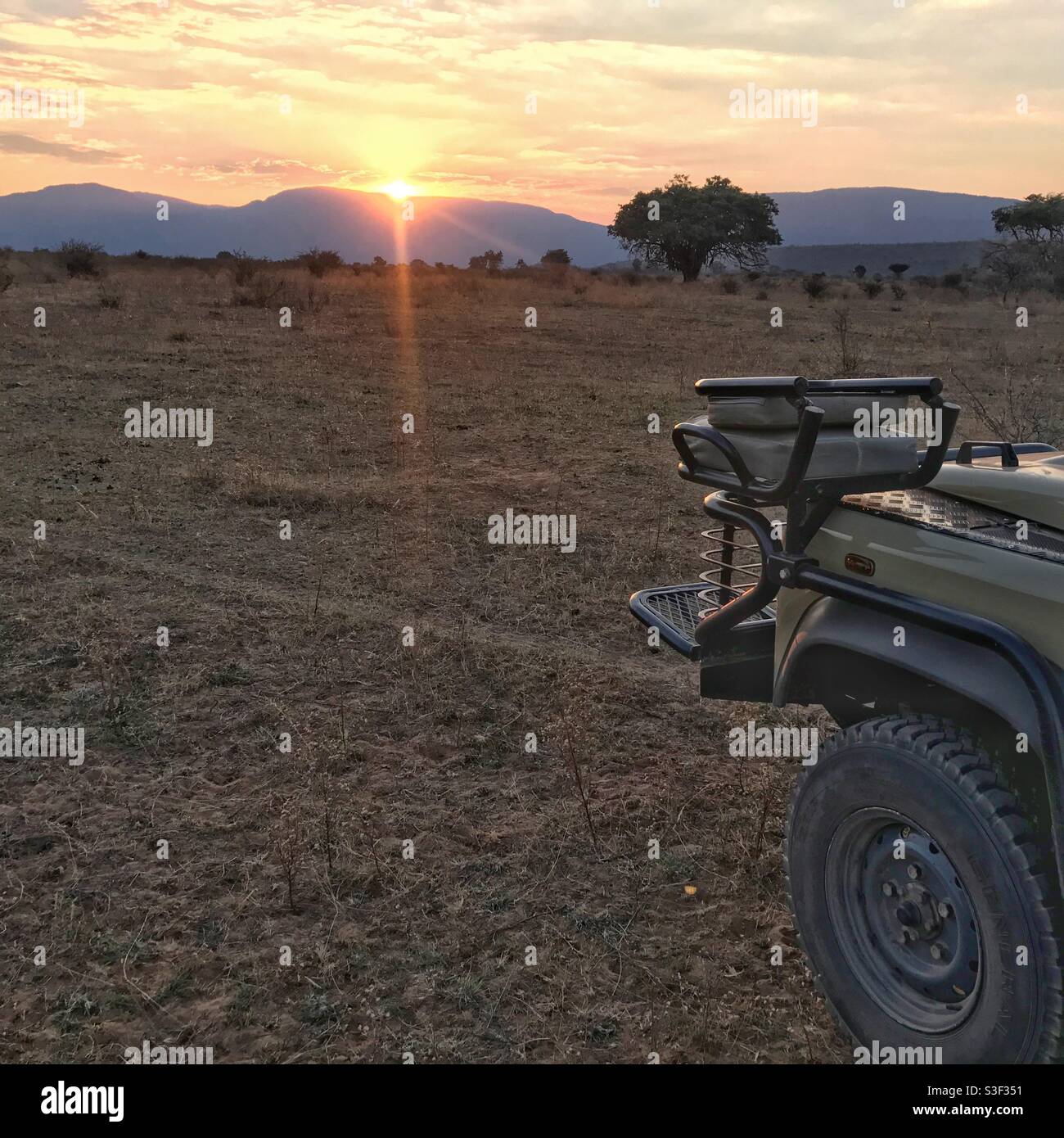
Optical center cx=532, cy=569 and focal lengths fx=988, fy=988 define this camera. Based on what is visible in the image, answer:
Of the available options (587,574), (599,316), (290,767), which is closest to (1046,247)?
(599,316)

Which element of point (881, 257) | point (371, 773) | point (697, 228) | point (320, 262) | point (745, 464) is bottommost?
→ point (371, 773)

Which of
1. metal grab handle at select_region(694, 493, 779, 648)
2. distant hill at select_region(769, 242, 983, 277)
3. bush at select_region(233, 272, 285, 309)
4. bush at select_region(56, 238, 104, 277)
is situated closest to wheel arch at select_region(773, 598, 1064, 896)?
metal grab handle at select_region(694, 493, 779, 648)

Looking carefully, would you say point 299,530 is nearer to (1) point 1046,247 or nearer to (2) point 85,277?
(2) point 85,277

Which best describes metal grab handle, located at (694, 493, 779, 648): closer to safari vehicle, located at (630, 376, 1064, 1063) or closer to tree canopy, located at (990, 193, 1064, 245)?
safari vehicle, located at (630, 376, 1064, 1063)

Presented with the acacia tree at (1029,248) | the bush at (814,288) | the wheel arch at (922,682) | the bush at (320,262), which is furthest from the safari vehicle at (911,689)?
the bush at (320,262)

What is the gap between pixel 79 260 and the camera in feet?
114

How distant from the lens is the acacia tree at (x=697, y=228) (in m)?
50.1

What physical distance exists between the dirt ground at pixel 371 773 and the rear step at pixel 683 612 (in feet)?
2.58

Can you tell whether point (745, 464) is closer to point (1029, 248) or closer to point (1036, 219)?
point (1029, 248)

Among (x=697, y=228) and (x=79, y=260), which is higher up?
(x=697, y=228)

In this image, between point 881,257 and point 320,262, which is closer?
point 320,262

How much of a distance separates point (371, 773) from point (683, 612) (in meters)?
1.50

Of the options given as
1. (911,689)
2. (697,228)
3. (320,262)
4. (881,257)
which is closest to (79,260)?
(320,262)

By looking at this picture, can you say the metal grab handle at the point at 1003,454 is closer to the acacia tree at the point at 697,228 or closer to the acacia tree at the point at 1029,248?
the acacia tree at the point at 1029,248
